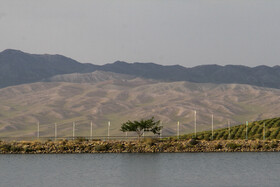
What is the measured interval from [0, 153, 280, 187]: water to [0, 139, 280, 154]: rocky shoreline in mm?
8067

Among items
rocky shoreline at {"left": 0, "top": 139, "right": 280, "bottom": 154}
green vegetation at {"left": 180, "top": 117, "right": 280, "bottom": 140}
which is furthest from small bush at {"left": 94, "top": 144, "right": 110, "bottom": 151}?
green vegetation at {"left": 180, "top": 117, "right": 280, "bottom": 140}

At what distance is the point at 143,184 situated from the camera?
62938mm

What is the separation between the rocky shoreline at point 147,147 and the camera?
112 meters

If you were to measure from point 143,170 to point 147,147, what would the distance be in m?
35.5

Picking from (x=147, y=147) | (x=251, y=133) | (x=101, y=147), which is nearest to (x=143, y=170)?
(x=147, y=147)

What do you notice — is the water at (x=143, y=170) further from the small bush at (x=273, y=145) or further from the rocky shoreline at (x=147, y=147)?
the small bush at (x=273, y=145)

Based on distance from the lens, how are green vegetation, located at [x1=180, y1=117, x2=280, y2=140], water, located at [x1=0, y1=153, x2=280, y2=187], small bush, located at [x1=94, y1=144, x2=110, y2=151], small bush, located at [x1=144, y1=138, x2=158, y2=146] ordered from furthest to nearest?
green vegetation, located at [x1=180, y1=117, x2=280, y2=140]
small bush, located at [x1=144, y1=138, x2=158, y2=146]
small bush, located at [x1=94, y1=144, x2=110, y2=151]
water, located at [x1=0, y1=153, x2=280, y2=187]

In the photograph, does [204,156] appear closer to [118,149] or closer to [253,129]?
[118,149]

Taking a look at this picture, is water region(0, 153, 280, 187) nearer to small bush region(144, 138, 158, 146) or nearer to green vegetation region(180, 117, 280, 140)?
small bush region(144, 138, 158, 146)

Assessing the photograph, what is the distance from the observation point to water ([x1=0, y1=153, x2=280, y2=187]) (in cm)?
6444

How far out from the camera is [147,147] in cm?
11381

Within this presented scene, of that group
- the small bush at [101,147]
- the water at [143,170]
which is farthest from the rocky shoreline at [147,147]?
the water at [143,170]

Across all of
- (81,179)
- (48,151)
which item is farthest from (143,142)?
(81,179)

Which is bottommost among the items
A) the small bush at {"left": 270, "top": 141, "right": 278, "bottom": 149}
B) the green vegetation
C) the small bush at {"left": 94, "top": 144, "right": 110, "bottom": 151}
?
the small bush at {"left": 94, "top": 144, "right": 110, "bottom": 151}
